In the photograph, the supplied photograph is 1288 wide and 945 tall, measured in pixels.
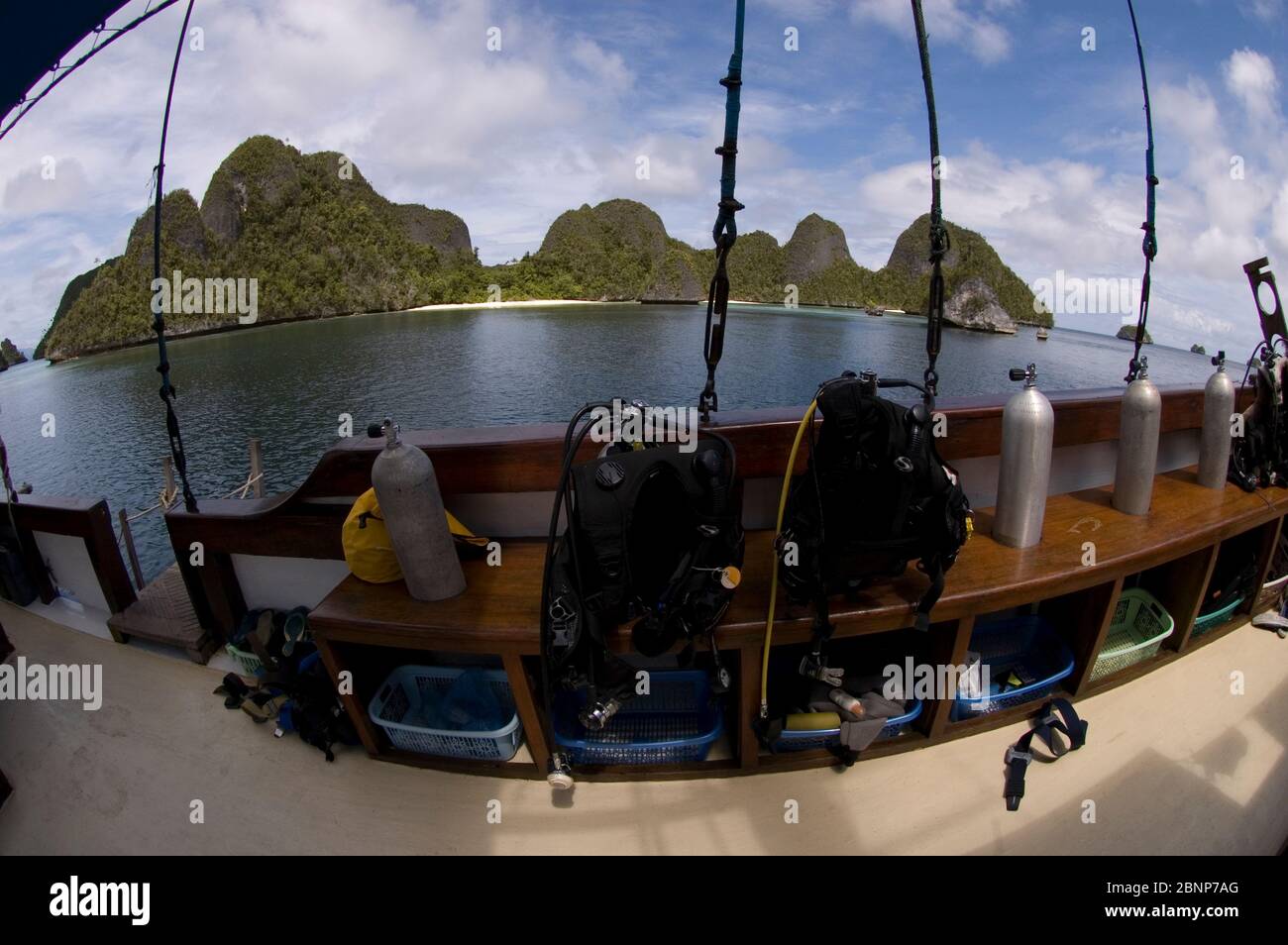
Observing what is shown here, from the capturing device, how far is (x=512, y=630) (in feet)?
4.68

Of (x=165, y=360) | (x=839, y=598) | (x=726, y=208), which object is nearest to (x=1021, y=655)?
(x=839, y=598)

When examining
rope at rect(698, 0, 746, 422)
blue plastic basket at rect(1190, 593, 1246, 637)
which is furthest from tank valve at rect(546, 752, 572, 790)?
blue plastic basket at rect(1190, 593, 1246, 637)

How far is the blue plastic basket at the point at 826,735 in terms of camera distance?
166cm

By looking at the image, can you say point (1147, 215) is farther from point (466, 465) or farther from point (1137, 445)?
point (466, 465)

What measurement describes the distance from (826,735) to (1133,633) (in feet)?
5.56

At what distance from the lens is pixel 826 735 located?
168 centimetres

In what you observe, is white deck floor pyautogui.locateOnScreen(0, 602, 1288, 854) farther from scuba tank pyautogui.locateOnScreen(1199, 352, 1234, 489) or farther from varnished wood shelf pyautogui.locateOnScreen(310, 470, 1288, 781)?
scuba tank pyautogui.locateOnScreen(1199, 352, 1234, 489)

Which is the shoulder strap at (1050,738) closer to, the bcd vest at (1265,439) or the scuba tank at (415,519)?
the bcd vest at (1265,439)

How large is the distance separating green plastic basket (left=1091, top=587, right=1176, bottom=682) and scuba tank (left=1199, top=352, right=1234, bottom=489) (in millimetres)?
577

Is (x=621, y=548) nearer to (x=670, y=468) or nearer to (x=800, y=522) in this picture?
(x=670, y=468)

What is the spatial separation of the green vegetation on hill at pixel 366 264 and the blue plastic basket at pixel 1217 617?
141 ft

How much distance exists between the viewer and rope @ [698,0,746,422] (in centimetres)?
129


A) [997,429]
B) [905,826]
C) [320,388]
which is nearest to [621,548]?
[905,826]

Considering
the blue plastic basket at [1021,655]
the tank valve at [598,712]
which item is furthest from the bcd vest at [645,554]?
the blue plastic basket at [1021,655]
